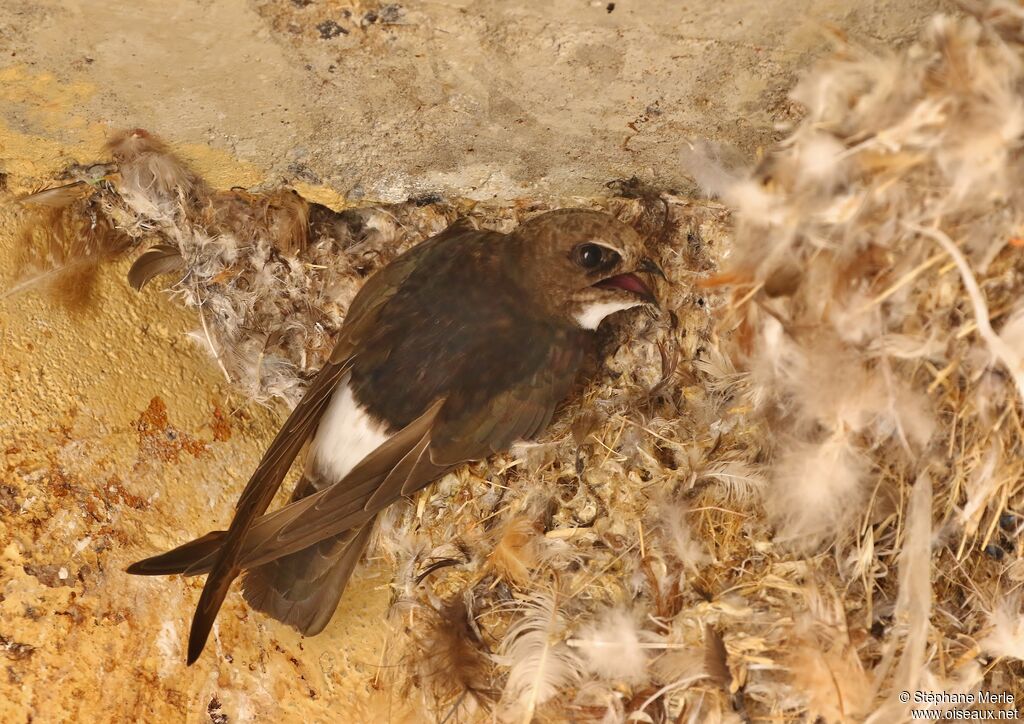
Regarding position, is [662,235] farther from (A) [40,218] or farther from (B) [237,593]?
(A) [40,218]

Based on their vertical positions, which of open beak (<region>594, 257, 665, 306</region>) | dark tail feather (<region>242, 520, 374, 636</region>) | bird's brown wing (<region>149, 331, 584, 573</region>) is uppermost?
open beak (<region>594, 257, 665, 306</region>)

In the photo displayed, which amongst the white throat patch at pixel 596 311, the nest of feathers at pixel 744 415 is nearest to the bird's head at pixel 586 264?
the white throat patch at pixel 596 311

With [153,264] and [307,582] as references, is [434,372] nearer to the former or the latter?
[307,582]

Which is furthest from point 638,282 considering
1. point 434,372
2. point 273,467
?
point 273,467

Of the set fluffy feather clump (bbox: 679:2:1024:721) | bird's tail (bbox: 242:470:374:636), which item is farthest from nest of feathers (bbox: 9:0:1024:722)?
→ bird's tail (bbox: 242:470:374:636)

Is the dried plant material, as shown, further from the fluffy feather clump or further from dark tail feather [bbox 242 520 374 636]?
dark tail feather [bbox 242 520 374 636]

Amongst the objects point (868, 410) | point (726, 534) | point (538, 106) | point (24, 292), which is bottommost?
point (726, 534)

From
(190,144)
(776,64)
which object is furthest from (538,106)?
(190,144)

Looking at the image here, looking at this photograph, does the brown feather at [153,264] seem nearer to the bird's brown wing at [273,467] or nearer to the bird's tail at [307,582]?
the bird's brown wing at [273,467]
